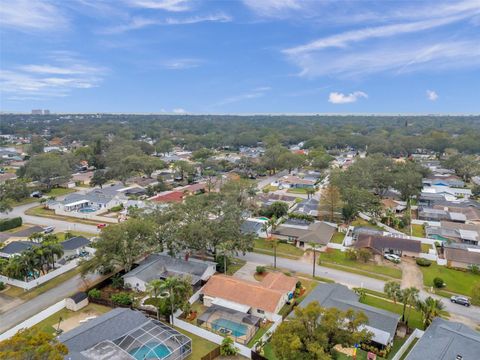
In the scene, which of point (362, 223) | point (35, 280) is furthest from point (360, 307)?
point (35, 280)

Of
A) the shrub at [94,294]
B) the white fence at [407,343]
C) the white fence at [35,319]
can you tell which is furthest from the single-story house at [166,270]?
the white fence at [407,343]

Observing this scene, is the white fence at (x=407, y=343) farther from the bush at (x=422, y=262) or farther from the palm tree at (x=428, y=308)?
the bush at (x=422, y=262)

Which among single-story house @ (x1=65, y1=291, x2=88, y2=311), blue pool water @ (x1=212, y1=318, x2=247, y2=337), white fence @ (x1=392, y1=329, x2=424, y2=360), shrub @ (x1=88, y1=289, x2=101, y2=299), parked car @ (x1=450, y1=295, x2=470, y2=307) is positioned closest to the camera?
white fence @ (x1=392, y1=329, x2=424, y2=360)

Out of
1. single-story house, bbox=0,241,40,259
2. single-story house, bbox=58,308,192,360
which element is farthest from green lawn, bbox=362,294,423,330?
single-story house, bbox=0,241,40,259

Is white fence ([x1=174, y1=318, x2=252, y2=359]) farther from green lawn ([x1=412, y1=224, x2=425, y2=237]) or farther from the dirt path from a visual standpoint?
green lawn ([x1=412, y1=224, x2=425, y2=237])

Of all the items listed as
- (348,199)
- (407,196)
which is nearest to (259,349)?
(348,199)

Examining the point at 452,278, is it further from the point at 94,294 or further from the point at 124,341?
the point at 94,294

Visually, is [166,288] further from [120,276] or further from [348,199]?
[348,199]
